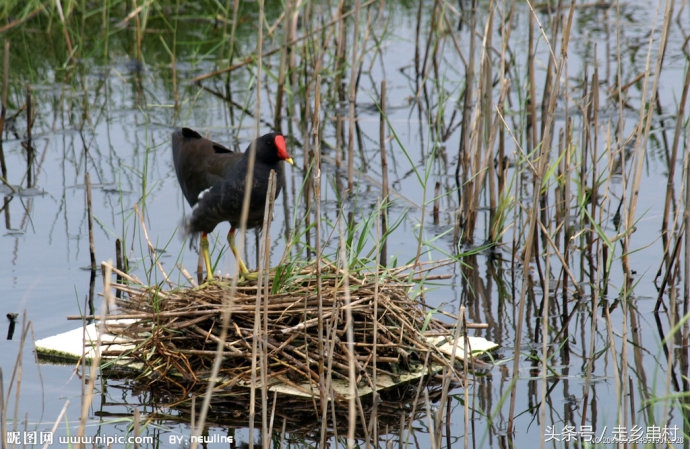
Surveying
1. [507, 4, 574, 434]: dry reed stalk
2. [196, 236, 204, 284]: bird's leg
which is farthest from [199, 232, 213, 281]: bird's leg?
[507, 4, 574, 434]: dry reed stalk

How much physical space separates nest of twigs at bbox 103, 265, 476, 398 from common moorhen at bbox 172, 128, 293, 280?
1.12ft

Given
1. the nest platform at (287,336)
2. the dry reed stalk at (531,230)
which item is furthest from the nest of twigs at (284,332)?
the dry reed stalk at (531,230)

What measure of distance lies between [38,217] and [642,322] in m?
3.21

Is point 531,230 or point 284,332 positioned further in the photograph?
point 284,332

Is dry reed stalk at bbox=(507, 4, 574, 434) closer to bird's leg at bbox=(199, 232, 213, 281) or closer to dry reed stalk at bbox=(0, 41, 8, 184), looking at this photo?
bird's leg at bbox=(199, 232, 213, 281)

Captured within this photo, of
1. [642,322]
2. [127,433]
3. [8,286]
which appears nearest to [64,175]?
[8,286]

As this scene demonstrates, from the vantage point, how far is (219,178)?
443cm

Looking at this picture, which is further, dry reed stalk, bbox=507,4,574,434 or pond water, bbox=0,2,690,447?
pond water, bbox=0,2,690,447

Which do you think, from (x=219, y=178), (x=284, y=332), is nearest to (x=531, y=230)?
(x=284, y=332)

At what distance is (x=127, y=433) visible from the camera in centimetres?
326

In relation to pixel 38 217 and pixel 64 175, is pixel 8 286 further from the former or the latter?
pixel 64 175

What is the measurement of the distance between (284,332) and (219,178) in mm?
1068

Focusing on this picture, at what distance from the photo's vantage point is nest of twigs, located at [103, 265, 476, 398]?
3.64m

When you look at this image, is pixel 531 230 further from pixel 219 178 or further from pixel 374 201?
pixel 374 201
